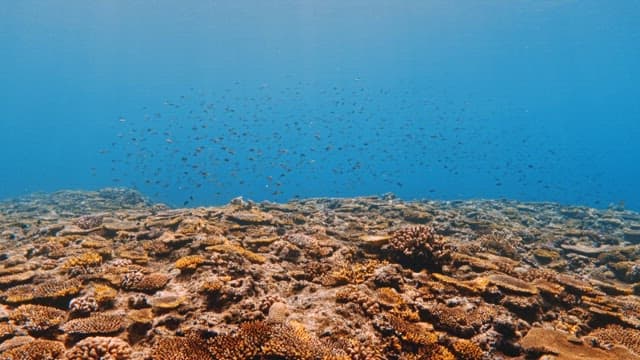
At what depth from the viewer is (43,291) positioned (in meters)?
8.61

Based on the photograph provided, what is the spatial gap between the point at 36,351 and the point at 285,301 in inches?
180

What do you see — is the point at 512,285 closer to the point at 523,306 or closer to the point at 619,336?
the point at 523,306

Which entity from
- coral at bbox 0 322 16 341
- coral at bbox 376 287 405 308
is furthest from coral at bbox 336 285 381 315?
coral at bbox 0 322 16 341

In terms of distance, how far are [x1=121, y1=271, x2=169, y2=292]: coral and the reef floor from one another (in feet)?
0.15

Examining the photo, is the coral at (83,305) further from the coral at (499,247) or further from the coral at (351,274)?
the coral at (499,247)

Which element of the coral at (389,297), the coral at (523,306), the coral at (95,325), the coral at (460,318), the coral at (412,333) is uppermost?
the coral at (523,306)

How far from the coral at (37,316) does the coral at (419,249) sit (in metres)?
8.45

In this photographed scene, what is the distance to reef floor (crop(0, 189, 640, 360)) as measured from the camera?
674 centimetres

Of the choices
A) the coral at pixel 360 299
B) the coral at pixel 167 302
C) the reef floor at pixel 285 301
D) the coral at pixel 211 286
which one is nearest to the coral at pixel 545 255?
the reef floor at pixel 285 301

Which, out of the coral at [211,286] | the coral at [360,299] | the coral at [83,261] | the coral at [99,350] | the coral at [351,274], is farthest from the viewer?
the coral at [83,261]

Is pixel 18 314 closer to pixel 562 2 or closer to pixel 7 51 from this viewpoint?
pixel 562 2

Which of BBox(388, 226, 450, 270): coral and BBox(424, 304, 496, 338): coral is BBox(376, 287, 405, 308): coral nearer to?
BBox(424, 304, 496, 338): coral

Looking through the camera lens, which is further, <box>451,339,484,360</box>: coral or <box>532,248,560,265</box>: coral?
<box>532,248,560,265</box>: coral

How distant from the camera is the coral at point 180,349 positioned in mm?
6184
